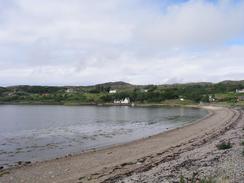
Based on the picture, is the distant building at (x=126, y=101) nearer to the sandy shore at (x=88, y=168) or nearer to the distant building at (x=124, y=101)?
the distant building at (x=124, y=101)


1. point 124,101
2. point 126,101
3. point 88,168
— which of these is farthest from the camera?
point 124,101

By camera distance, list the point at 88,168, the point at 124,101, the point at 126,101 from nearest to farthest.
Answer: the point at 88,168 < the point at 126,101 < the point at 124,101

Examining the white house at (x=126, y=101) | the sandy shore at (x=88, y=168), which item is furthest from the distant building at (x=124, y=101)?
the sandy shore at (x=88, y=168)

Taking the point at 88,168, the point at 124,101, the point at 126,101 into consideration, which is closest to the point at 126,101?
the point at 126,101

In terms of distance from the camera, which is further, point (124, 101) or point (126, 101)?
point (124, 101)

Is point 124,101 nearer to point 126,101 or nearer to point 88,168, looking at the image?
point 126,101

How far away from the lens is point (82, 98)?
186750 mm

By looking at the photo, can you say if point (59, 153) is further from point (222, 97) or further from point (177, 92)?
point (177, 92)

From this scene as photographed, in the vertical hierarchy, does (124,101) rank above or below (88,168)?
above

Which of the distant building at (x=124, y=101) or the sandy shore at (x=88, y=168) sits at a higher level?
the distant building at (x=124, y=101)

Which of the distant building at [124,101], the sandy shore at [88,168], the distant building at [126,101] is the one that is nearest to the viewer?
the sandy shore at [88,168]

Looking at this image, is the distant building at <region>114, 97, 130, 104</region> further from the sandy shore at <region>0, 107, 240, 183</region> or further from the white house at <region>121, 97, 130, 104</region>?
the sandy shore at <region>0, 107, 240, 183</region>

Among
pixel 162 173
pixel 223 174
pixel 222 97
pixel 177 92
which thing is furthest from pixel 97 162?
pixel 177 92

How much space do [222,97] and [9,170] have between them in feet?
453
